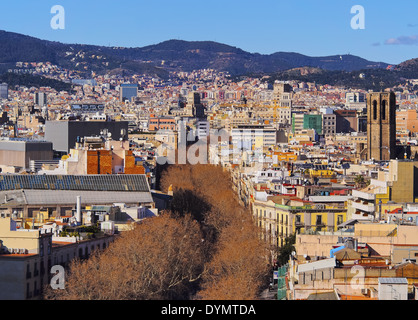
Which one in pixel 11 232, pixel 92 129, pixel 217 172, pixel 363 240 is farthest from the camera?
pixel 92 129

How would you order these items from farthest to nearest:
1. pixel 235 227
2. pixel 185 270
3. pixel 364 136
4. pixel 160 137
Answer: pixel 364 136, pixel 160 137, pixel 235 227, pixel 185 270

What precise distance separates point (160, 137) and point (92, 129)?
23.3 m

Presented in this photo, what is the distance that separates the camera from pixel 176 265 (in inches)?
1172

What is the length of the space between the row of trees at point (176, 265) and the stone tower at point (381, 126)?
4084 cm

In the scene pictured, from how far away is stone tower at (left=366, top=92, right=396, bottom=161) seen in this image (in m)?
82.3

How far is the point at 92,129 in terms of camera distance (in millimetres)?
82875

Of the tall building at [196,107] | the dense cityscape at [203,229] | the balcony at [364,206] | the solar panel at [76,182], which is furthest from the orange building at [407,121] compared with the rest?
the balcony at [364,206]

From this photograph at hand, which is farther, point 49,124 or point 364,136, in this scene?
point 364,136

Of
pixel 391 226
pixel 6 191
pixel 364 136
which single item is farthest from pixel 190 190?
pixel 364 136

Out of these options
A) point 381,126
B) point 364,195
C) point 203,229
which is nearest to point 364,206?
point 364,195

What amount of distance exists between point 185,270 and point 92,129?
53418 mm

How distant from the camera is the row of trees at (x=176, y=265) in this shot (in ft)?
79.6

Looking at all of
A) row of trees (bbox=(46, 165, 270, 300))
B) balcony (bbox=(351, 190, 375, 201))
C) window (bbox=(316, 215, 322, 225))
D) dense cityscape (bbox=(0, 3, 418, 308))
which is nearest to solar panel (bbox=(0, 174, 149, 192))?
dense cityscape (bbox=(0, 3, 418, 308))
